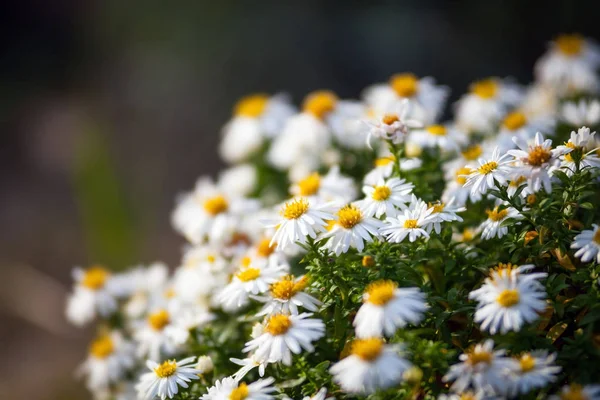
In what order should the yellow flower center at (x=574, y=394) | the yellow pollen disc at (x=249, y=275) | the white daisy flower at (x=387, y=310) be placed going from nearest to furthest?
1. the yellow flower center at (x=574, y=394)
2. the white daisy flower at (x=387, y=310)
3. the yellow pollen disc at (x=249, y=275)

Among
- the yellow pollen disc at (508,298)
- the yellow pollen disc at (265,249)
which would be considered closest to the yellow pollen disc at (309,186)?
the yellow pollen disc at (265,249)

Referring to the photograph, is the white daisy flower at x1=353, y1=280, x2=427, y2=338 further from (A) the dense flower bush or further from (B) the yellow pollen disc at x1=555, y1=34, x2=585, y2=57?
(B) the yellow pollen disc at x1=555, y1=34, x2=585, y2=57

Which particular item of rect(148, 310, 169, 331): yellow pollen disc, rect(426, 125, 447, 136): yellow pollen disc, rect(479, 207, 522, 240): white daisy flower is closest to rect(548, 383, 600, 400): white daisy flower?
rect(479, 207, 522, 240): white daisy flower

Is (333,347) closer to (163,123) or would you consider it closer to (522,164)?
(522,164)

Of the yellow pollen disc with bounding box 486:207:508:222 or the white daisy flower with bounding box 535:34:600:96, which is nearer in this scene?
the yellow pollen disc with bounding box 486:207:508:222

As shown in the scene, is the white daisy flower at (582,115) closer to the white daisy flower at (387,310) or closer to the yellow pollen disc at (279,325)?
the white daisy flower at (387,310)

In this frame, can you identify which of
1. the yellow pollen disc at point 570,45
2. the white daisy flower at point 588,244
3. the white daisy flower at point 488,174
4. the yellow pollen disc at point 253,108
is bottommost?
the white daisy flower at point 588,244

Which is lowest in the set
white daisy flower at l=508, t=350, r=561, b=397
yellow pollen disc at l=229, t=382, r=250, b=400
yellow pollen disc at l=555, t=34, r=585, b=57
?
white daisy flower at l=508, t=350, r=561, b=397
